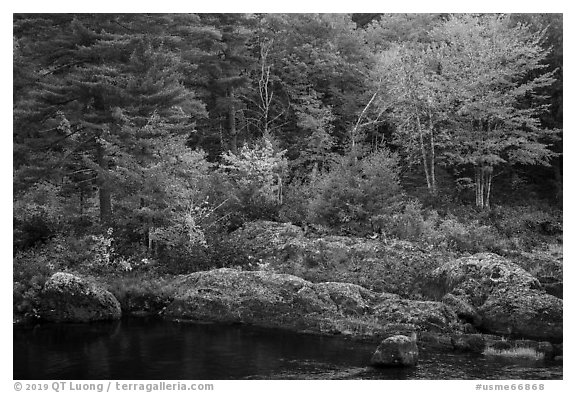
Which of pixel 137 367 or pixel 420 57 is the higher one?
pixel 420 57

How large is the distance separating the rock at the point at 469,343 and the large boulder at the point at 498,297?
A: 193 centimetres

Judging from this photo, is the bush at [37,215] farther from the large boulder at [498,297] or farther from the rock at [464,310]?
the rock at [464,310]

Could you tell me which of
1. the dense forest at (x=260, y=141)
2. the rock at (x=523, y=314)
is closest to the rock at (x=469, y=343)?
the rock at (x=523, y=314)

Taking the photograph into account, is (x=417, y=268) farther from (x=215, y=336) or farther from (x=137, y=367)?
(x=137, y=367)

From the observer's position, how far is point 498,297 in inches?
669

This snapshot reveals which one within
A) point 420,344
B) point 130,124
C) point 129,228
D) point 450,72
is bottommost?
point 420,344

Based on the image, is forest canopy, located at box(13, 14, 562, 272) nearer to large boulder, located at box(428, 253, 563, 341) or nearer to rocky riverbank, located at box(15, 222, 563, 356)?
rocky riverbank, located at box(15, 222, 563, 356)

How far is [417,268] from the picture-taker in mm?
20109

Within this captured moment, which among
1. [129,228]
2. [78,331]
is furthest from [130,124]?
[78,331]

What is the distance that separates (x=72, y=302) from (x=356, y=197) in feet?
34.6

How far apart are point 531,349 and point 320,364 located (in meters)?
4.83

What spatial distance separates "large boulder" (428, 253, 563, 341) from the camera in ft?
52.7

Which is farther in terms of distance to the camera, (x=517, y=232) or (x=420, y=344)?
(x=517, y=232)

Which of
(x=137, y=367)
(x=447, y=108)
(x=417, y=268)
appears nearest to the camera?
(x=137, y=367)
